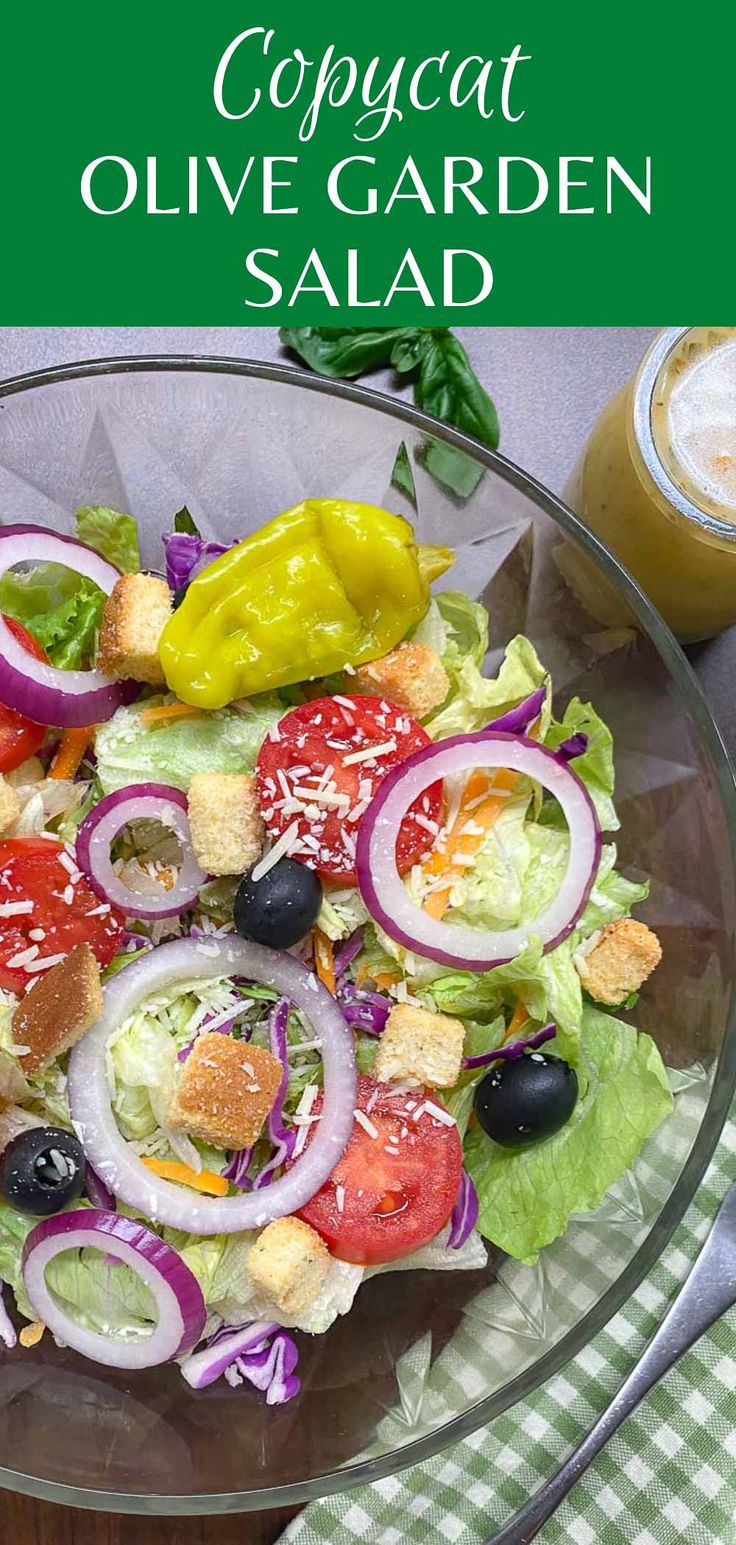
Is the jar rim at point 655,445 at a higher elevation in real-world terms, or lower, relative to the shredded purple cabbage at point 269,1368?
higher

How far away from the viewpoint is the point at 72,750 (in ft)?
7.90

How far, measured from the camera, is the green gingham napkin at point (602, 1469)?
8.22 ft

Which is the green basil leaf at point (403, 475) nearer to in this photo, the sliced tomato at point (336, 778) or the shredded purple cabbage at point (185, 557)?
the shredded purple cabbage at point (185, 557)

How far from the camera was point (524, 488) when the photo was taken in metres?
2.46

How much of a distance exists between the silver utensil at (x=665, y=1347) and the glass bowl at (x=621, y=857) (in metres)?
0.34

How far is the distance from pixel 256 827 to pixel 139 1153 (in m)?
0.60

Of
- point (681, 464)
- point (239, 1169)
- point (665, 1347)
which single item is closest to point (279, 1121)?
point (239, 1169)

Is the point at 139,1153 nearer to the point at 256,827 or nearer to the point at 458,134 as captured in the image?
the point at 256,827

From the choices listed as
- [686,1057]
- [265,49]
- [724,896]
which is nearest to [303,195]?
[265,49]

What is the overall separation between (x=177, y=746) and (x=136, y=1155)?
2.33 ft

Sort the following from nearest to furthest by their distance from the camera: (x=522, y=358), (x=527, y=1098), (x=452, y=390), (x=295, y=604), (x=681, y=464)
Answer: (x=527, y=1098) < (x=295, y=604) < (x=681, y=464) < (x=452, y=390) < (x=522, y=358)

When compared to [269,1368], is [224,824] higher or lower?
higher

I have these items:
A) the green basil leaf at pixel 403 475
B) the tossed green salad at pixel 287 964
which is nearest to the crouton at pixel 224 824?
the tossed green salad at pixel 287 964

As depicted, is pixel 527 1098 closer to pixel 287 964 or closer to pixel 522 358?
pixel 287 964
